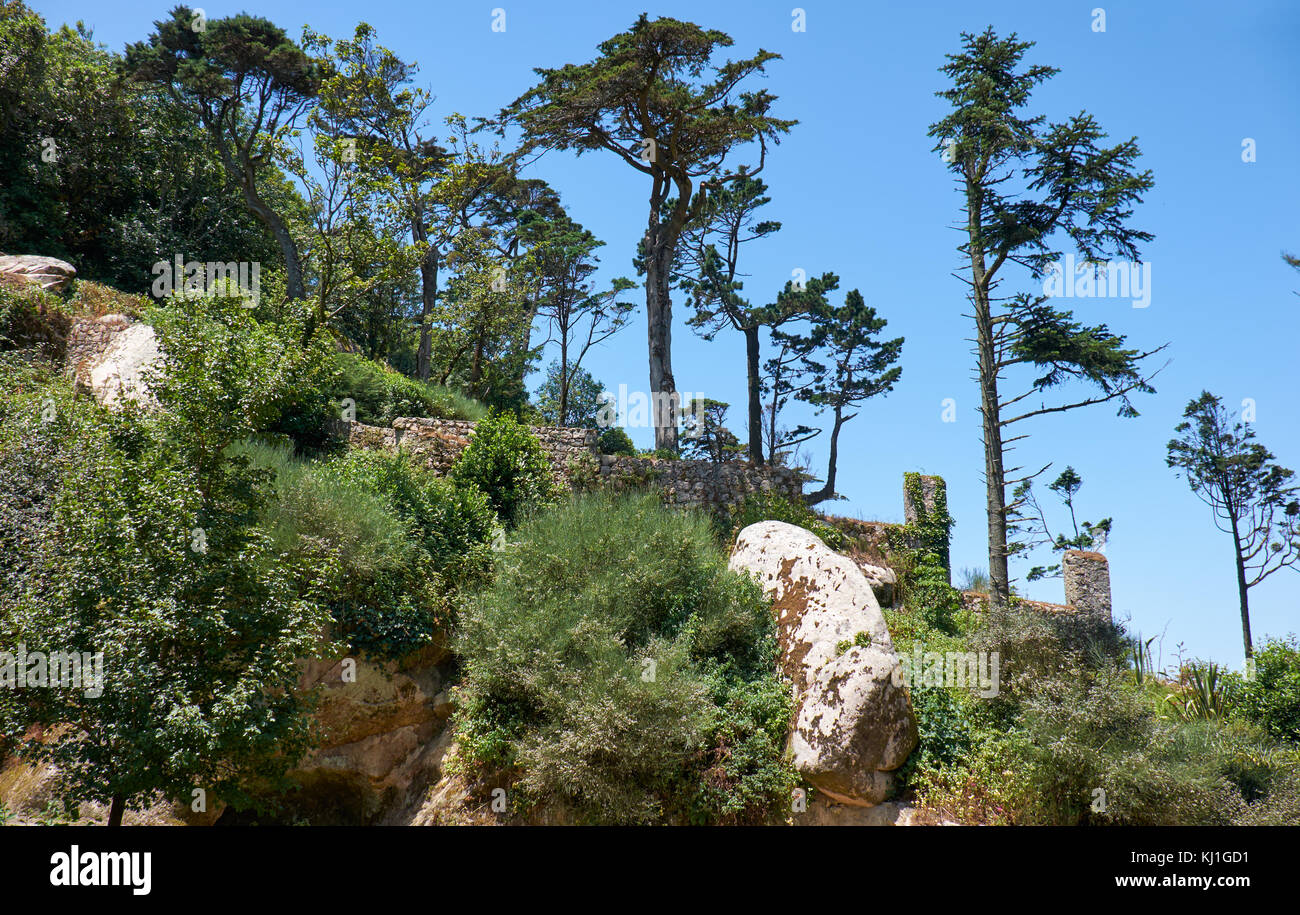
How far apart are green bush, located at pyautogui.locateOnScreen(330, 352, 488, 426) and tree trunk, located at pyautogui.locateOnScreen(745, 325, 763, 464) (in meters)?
9.82

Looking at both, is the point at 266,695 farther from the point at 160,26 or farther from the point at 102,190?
the point at 160,26

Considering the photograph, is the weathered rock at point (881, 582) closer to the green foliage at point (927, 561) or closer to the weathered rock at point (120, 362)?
the green foliage at point (927, 561)

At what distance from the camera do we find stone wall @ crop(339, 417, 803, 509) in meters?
16.7

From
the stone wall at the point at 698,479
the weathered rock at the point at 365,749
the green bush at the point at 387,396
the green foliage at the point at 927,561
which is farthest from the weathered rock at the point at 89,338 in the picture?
the green foliage at the point at 927,561

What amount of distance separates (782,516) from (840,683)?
8001mm

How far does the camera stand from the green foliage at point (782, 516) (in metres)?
17.8

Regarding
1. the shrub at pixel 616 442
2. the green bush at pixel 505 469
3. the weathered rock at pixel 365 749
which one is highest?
the shrub at pixel 616 442

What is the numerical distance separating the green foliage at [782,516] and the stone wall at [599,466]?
52cm

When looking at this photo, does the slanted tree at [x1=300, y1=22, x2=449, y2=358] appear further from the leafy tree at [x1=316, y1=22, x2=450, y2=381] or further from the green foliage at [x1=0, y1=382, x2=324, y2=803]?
the green foliage at [x1=0, y1=382, x2=324, y2=803]

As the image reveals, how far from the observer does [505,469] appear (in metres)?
15.6

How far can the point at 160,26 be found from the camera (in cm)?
2423

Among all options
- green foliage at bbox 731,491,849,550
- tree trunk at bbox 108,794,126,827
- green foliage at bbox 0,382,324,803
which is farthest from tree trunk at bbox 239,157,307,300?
tree trunk at bbox 108,794,126,827

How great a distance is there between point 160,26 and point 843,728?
2816cm
